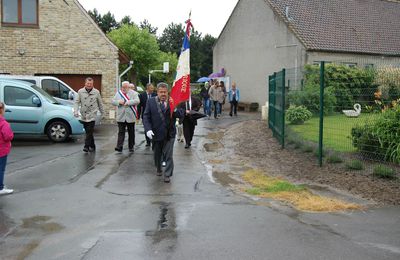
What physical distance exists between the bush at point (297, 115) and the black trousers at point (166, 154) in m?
4.76

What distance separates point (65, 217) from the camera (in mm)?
6082

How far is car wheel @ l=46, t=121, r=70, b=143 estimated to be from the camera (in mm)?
14070

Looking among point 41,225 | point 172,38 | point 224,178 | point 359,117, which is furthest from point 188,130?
point 172,38

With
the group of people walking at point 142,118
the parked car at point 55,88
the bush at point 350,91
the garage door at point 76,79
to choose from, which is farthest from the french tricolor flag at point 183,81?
the garage door at point 76,79

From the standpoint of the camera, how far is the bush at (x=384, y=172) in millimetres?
8016

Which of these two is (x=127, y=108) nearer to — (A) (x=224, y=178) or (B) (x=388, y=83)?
(A) (x=224, y=178)

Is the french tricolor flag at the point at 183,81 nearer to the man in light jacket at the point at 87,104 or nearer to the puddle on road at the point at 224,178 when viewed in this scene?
the puddle on road at the point at 224,178

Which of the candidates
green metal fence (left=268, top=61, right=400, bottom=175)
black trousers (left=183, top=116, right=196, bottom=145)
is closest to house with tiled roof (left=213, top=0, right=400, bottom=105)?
black trousers (left=183, top=116, right=196, bottom=145)

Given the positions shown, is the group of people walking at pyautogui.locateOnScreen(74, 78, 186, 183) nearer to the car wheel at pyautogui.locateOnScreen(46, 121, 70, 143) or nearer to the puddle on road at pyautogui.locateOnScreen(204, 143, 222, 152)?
the puddle on road at pyautogui.locateOnScreen(204, 143, 222, 152)

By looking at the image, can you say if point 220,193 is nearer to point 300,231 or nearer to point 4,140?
point 300,231

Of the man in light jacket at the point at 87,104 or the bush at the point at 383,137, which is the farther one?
the man in light jacket at the point at 87,104

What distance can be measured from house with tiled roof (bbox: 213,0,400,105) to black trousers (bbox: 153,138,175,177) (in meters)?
19.5

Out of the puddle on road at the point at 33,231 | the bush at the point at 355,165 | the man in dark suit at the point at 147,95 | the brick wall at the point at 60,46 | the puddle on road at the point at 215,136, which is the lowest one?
the puddle on road at the point at 33,231

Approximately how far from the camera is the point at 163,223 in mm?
5793
